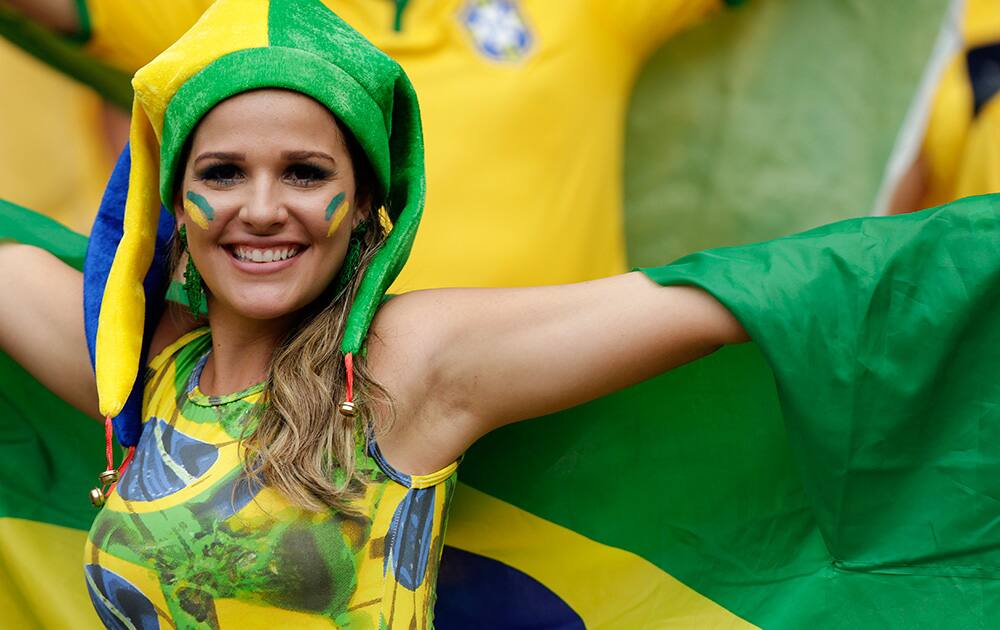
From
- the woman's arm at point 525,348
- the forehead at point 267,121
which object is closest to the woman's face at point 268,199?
the forehead at point 267,121

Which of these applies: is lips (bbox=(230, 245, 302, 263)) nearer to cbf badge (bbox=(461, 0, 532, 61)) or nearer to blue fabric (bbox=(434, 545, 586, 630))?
→ blue fabric (bbox=(434, 545, 586, 630))

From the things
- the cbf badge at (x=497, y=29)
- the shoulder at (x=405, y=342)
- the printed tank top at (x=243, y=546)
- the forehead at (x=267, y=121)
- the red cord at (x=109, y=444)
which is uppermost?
the cbf badge at (x=497, y=29)

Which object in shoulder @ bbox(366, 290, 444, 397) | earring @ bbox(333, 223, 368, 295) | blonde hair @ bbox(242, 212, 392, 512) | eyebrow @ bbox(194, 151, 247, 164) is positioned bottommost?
blonde hair @ bbox(242, 212, 392, 512)

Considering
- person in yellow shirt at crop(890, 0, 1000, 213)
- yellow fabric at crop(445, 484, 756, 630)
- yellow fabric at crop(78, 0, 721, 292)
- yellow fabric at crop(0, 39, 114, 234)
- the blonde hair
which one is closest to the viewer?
the blonde hair

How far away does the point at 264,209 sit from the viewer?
4.15 feet


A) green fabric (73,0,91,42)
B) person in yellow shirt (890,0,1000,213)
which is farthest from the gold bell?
person in yellow shirt (890,0,1000,213)

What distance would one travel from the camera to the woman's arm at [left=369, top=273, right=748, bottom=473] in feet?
4.20

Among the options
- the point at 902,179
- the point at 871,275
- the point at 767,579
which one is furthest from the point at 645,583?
the point at 902,179

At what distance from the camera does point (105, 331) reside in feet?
4.66

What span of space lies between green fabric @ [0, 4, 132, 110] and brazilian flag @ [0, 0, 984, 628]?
421 millimetres

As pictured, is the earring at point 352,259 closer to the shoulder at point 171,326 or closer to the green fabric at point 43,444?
the shoulder at point 171,326

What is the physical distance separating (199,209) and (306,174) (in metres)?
0.12

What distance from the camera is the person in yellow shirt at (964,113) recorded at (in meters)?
2.12

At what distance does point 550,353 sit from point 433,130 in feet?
2.38
